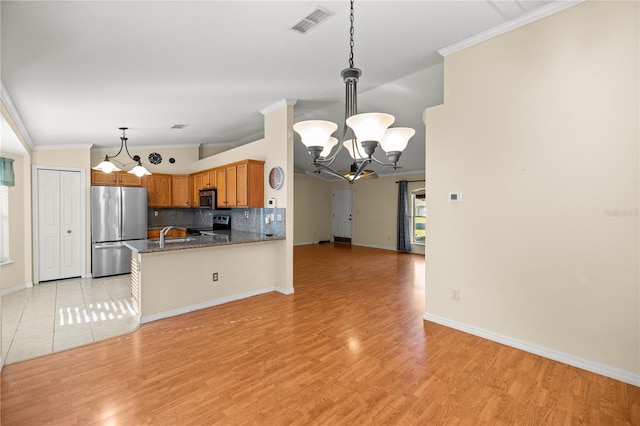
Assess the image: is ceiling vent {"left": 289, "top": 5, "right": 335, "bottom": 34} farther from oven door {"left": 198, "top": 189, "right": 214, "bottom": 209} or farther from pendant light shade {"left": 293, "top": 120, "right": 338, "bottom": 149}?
oven door {"left": 198, "top": 189, "right": 214, "bottom": 209}

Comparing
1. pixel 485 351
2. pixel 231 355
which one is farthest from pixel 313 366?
pixel 485 351

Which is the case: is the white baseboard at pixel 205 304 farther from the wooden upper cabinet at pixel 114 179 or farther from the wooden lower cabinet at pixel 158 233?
the wooden upper cabinet at pixel 114 179

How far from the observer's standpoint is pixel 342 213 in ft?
36.3

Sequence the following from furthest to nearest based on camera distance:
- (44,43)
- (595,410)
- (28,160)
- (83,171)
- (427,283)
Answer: (83,171) → (28,160) → (427,283) → (44,43) → (595,410)

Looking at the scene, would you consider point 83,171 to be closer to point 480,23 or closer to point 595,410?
point 480,23

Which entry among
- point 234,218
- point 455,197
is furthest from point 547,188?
point 234,218

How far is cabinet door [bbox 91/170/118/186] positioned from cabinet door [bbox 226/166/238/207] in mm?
2472

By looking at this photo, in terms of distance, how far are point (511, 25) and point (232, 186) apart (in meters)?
4.31

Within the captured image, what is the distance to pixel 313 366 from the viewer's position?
2494 mm

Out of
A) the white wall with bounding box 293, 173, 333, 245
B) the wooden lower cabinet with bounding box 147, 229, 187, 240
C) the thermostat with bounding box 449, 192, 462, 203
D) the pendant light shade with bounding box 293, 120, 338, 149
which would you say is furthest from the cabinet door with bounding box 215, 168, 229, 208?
the white wall with bounding box 293, 173, 333, 245

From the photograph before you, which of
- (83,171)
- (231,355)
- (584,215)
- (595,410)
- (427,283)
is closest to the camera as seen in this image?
(595,410)

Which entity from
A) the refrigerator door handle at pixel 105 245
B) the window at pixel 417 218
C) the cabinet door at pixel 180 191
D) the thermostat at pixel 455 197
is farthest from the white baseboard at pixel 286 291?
the window at pixel 417 218

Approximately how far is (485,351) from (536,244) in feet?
3.52

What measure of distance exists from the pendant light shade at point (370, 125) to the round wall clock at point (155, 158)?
20.2ft
